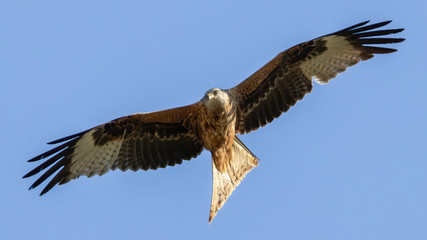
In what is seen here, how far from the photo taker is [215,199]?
11.4 metres

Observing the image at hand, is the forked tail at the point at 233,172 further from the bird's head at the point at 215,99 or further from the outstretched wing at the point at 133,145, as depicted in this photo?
the bird's head at the point at 215,99

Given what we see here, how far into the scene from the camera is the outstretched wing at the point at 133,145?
11617 millimetres

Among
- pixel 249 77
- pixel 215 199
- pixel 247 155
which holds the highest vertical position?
pixel 249 77

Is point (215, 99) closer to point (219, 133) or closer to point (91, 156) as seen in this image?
point (219, 133)

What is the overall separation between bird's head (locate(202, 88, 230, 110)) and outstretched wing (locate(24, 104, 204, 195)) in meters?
0.66

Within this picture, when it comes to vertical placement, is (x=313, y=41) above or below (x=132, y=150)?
above

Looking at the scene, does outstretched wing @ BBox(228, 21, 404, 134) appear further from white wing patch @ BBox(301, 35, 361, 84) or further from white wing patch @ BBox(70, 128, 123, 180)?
white wing patch @ BBox(70, 128, 123, 180)

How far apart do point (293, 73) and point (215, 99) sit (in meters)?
1.52

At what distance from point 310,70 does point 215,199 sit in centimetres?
249

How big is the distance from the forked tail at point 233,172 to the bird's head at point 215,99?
33.4 inches

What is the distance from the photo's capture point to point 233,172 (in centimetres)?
1173

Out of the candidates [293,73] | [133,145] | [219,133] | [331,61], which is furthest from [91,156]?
[331,61]

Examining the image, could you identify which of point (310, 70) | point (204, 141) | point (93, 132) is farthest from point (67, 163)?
point (310, 70)

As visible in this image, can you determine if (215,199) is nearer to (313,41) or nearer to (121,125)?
(121,125)
